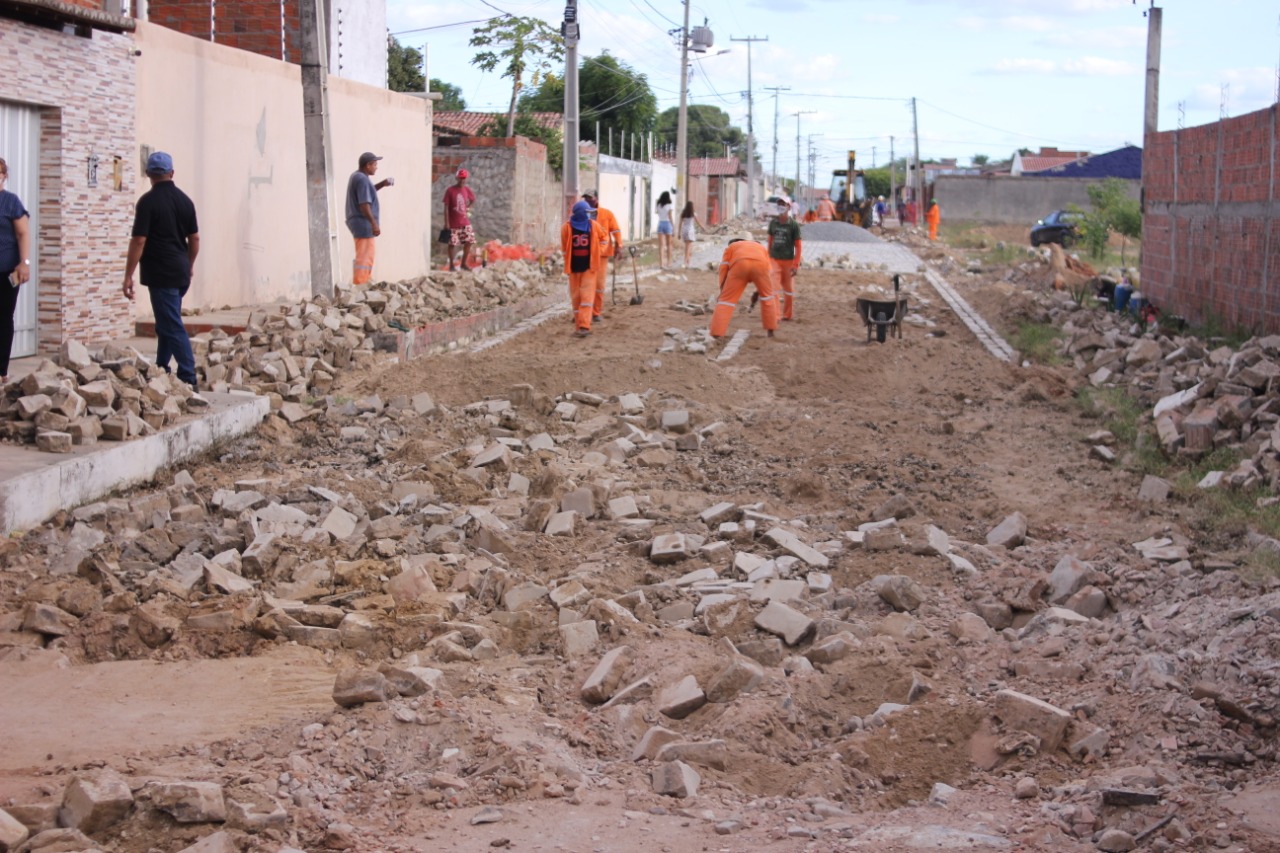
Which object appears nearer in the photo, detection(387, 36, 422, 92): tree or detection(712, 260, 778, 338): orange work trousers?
detection(712, 260, 778, 338): orange work trousers

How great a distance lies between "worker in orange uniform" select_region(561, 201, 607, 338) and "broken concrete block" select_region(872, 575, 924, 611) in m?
9.45

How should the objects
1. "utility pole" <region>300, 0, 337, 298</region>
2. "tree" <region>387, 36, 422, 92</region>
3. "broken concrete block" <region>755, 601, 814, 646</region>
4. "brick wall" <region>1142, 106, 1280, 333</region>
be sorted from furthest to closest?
"tree" <region>387, 36, 422, 92</region>
"utility pole" <region>300, 0, 337, 298</region>
"brick wall" <region>1142, 106, 1280, 333</region>
"broken concrete block" <region>755, 601, 814, 646</region>

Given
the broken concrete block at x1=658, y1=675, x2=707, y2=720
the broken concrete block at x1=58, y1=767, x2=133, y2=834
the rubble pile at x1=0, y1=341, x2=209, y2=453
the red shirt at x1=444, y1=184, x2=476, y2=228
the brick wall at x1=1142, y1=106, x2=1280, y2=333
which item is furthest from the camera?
the red shirt at x1=444, y1=184, x2=476, y2=228

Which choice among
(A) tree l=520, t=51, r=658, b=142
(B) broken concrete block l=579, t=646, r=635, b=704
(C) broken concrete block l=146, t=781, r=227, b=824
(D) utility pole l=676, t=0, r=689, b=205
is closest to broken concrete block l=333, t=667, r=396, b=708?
(B) broken concrete block l=579, t=646, r=635, b=704

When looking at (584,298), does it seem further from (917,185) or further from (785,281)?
(917,185)

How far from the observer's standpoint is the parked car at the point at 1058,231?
40.6 meters

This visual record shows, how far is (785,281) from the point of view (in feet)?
55.5

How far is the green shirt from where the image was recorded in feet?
53.8

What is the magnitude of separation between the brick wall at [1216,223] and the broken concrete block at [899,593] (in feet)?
27.5

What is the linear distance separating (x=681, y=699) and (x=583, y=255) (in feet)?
35.2

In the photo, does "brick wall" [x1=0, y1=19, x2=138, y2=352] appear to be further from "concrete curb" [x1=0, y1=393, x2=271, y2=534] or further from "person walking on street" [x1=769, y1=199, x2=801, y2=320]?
"person walking on street" [x1=769, y1=199, x2=801, y2=320]

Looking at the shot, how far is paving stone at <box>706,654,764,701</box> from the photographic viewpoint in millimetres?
5012

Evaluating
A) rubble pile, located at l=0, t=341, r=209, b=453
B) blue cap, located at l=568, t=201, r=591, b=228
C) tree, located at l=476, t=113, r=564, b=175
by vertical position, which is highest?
tree, located at l=476, t=113, r=564, b=175

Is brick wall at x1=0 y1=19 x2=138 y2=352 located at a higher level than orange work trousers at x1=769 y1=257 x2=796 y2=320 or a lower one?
higher
